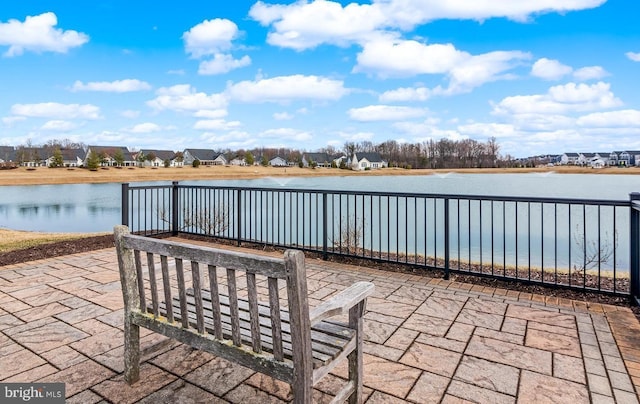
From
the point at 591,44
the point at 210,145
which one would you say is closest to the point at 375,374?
the point at 591,44

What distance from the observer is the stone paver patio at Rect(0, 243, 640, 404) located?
1.99 m

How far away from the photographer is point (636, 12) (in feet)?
53.5

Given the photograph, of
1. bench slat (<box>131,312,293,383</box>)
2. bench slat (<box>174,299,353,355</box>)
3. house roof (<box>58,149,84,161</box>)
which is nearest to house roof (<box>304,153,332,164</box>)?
house roof (<box>58,149,84,161</box>)

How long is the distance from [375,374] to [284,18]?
1320 cm

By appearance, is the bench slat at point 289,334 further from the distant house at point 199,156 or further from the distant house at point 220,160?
the distant house at point 220,160

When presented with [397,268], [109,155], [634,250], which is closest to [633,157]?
[634,250]

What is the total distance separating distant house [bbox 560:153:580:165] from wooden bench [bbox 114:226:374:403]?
10821cm

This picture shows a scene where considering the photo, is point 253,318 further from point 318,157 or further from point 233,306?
point 318,157

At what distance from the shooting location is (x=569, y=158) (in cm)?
9619

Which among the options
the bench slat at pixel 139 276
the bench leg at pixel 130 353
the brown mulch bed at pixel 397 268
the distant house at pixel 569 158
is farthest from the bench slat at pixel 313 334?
the distant house at pixel 569 158

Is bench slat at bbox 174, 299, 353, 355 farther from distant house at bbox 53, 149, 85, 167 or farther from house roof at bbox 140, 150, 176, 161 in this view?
house roof at bbox 140, 150, 176, 161

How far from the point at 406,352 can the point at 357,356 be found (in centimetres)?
78

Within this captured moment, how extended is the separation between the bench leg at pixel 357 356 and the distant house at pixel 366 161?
70.6 meters

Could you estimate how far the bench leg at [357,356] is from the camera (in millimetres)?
1780
